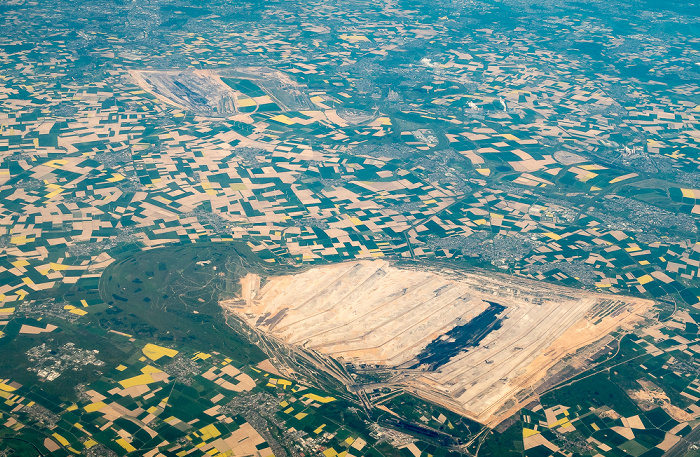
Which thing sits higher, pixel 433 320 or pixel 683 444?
pixel 433 320

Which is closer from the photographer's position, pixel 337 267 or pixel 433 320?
pixel 433 320

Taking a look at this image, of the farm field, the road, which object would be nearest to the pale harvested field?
the farm field

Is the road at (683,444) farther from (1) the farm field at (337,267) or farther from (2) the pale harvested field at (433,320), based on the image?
(2) the pale harvested field at (433,320)

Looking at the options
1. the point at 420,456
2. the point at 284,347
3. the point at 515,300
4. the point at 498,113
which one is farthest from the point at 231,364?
the point at 498,113

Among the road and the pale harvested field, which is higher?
the pale harvested field

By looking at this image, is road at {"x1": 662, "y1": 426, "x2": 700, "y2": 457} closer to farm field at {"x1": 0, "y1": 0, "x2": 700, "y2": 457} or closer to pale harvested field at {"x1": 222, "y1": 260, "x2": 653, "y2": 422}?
farm field at {"x1": 0, "y1": 0, "x2": 700, "y2": 457}

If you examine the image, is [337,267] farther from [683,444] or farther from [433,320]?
[683,444]

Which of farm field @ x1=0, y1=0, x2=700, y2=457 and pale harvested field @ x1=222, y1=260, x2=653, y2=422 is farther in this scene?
pale harvested field @ x1=222, y1=260, x2=653, y2=422

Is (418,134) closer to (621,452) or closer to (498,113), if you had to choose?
(498,113)

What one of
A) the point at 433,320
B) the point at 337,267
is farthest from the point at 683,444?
the point at 337,267
